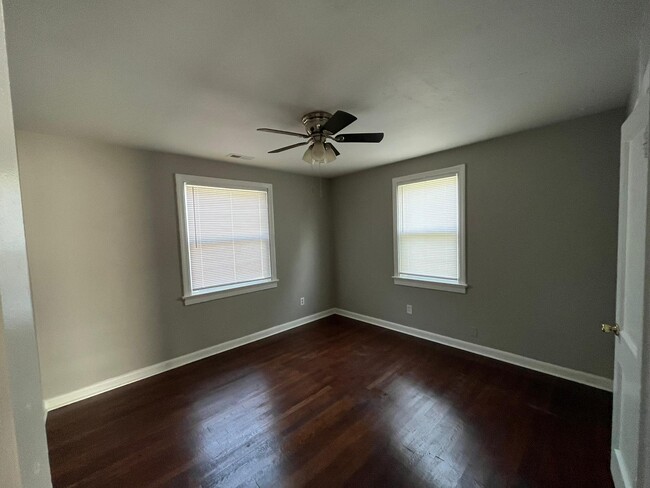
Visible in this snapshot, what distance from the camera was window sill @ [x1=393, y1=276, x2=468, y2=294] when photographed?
3287 millimetres

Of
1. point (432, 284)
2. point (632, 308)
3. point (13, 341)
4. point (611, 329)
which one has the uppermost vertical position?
point (13, 341)

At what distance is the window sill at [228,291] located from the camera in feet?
10.6

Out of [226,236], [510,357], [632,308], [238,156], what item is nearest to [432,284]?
[510,357]

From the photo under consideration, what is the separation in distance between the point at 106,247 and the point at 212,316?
53.6 inches

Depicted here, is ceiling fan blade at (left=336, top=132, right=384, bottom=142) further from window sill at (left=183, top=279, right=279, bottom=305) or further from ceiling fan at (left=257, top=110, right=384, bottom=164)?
window sill at (left=183, top=279, right=279, bottom=305)

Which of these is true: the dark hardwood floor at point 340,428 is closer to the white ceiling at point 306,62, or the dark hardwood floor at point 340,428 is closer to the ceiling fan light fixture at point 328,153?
the ceiling fan light fixture at point 328,153

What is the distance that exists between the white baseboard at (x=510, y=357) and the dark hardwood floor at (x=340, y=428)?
0.37ft

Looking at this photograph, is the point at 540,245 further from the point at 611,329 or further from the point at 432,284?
the point at 611,329

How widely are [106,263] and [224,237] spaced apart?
124cm

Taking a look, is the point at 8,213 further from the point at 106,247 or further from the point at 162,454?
the point at 106,247

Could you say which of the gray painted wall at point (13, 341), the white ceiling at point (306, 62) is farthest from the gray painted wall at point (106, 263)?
the gray painted wall at point (13, 341)

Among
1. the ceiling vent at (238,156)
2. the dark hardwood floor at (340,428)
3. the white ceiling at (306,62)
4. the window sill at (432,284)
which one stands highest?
the white ceiling at (306,62)

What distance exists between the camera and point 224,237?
11.6 ft

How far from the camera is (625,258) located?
1437 millimetres
